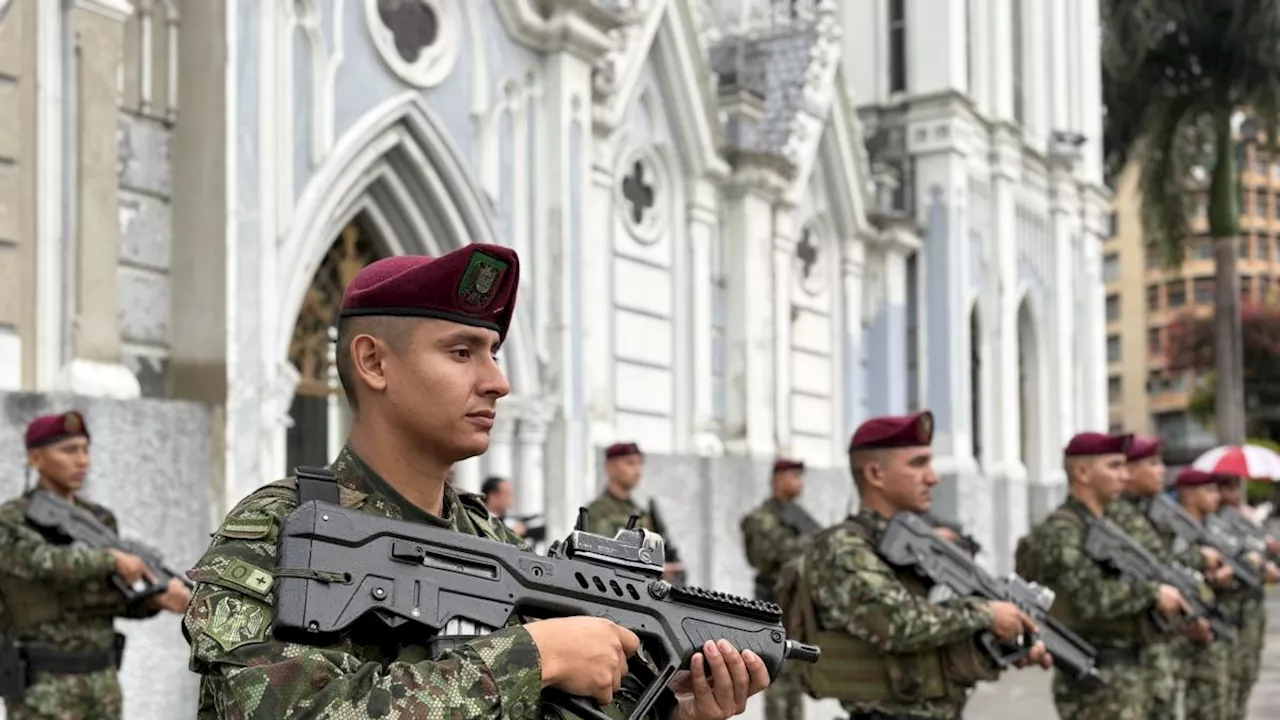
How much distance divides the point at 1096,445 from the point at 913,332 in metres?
10.9

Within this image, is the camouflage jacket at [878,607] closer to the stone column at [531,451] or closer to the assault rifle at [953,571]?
the assault rifle at [953,571]

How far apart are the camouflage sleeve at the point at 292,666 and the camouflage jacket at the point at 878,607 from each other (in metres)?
3.01

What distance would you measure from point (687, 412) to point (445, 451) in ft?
36.5

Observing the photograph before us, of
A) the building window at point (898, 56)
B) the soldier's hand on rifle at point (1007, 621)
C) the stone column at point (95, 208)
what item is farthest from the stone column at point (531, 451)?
the building window at point (898, 56)

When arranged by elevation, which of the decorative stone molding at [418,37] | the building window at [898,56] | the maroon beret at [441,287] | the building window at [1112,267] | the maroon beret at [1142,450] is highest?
the building window at [1112,267]

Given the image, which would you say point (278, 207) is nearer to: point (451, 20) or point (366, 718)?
point (451, 20)

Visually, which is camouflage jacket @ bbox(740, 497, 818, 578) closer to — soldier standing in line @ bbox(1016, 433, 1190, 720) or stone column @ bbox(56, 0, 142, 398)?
soldier standing in line @ bbox(1016, 433, 1190, 720)

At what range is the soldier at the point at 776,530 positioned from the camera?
10484mm

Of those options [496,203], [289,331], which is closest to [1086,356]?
[496,203]

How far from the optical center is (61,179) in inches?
299

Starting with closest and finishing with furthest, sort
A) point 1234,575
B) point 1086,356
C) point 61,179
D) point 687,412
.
Answer: point 61,179
point 1234,575
point 687,412
point 1086,356

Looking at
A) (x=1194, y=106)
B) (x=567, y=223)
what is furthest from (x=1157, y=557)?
(x=1194, y=106)

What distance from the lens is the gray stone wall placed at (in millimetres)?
7527

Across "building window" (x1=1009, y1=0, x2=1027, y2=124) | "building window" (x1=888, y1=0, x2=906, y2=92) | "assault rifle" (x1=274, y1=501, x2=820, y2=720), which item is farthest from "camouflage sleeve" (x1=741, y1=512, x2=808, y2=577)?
"building window" (x1=1009, y1=0, x2=1027, y2=124)
